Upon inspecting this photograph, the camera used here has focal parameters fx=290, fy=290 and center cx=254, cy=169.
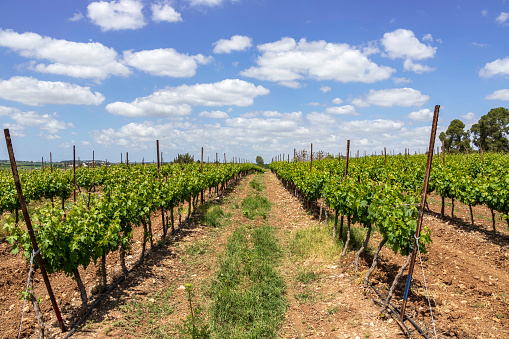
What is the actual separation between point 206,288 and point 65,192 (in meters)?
12.5

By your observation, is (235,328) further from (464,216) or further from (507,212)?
(464,216)

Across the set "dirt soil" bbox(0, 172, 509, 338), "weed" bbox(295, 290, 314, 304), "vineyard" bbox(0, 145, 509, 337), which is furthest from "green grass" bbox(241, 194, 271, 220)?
"weed" bbox(295, 290, 314, 304)

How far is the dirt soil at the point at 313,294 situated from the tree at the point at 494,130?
56.4 metres

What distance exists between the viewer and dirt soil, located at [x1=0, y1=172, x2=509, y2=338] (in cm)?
582

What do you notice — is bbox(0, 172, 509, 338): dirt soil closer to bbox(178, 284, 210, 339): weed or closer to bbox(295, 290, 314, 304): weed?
bbox(295, 290, 314, 304): weed

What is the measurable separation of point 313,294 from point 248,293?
169 centimetres

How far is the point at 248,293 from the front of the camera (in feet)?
24.0

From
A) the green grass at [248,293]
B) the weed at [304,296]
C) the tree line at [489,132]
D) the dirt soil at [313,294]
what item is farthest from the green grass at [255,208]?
the tree line at [489,132]

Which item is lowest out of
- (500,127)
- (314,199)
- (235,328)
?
(235,328)

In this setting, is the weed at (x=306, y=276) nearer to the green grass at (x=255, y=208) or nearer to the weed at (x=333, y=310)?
the weed at (x=333, y=310)

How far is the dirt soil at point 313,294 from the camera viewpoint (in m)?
5.82

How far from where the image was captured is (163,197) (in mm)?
11641

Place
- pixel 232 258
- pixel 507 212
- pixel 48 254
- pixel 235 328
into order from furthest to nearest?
pixel 507 212
pixel 232 258
pixel 235 328
pixel 48 254

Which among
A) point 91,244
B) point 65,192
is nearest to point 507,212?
point 91,244
